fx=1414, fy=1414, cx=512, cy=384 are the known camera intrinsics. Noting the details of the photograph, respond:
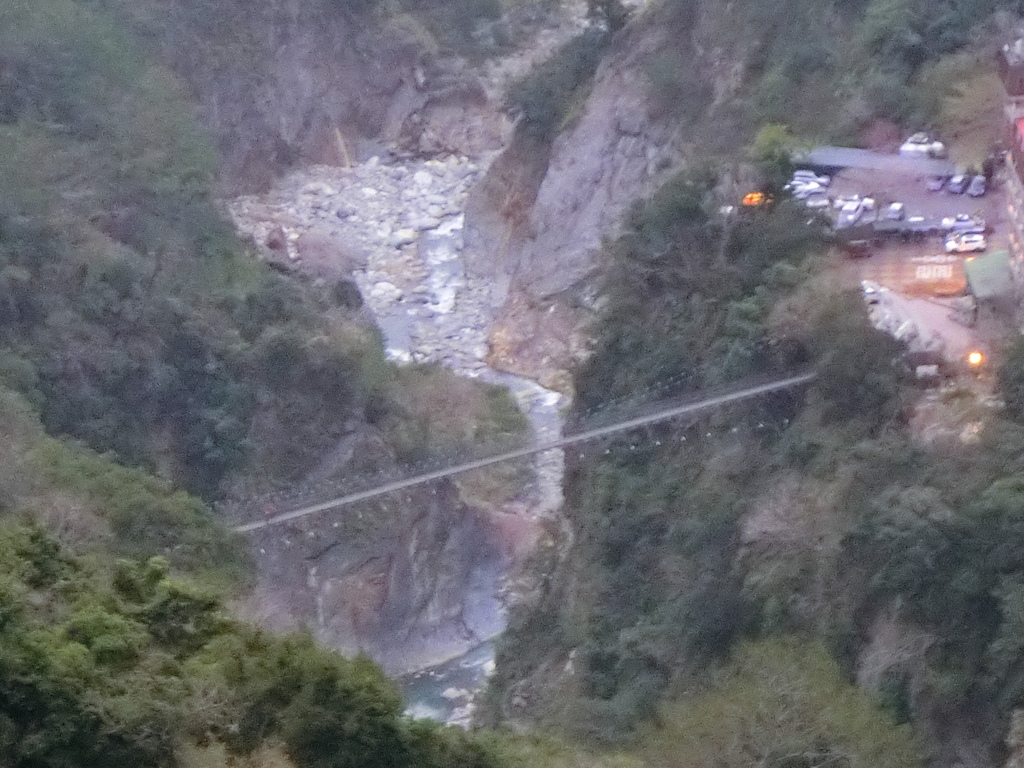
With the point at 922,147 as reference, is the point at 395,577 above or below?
below

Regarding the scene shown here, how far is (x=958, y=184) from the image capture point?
21.8 meters

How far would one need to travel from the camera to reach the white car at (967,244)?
20.5 metres

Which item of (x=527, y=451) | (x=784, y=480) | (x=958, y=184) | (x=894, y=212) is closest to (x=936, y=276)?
(x=894, y=212)

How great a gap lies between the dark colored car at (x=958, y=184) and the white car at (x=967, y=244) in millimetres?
1449

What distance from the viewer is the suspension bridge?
67.1 feet

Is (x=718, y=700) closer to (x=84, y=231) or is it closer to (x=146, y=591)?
(x=146, y=591)

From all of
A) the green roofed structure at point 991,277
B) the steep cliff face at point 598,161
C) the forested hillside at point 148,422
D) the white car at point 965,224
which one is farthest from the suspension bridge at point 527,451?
the steep cliff face at point 598,161

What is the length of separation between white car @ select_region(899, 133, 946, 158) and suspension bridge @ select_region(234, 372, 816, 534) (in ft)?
18.2

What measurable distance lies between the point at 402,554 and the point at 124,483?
632 centimetres

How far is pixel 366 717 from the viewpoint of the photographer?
40.5 feet

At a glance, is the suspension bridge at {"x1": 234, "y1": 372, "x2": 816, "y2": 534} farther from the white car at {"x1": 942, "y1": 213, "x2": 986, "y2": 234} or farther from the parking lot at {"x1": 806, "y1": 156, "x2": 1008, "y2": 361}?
the white car at {"x1": 942, "y1": 213, "x2": 986, "y2": 234}

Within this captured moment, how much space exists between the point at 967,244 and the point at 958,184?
1.71 m

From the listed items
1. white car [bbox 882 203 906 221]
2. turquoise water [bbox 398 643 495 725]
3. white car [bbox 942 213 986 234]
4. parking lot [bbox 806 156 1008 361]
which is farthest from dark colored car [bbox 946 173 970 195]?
turquoise water [bbox 398 643 495 725]

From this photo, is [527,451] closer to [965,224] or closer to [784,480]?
[784,480]
